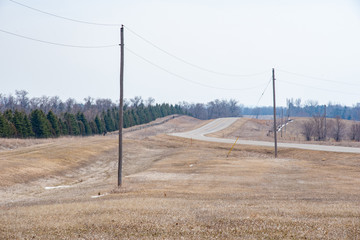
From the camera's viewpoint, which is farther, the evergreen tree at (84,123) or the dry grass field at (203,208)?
the evergreen tree at (84,123)

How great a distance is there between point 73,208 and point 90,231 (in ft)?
12.3

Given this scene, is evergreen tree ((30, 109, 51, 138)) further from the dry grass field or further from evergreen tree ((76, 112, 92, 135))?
the dry grass field

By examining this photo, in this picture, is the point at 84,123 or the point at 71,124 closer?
the point at 71,124

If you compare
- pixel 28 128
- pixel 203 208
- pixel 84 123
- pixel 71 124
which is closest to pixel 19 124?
pixel 28 128

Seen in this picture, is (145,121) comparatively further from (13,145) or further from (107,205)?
(107,205)

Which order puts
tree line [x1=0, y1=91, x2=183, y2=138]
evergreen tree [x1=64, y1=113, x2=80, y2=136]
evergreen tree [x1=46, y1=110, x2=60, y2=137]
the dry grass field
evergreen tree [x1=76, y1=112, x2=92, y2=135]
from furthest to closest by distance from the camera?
1. evergreen tree [x1=76, y1=112, x2=92, y2=135]
2. evergreen tree [x1=64, y1=113, x2=80, y2=136]
3. evergreen tree [x1=46, y1=110, x2=60, y2=137]
4. tree line [x1=0, y1=91, x2=183, y2=138]
5. the dry grass field

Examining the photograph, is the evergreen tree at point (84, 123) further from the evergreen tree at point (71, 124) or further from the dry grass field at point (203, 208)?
the dry grass field at point (203, 208)

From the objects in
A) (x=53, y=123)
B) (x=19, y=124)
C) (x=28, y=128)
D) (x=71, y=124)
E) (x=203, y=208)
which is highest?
(x=53, y=123)

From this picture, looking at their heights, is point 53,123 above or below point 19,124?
above

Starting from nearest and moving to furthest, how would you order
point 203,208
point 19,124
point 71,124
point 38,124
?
point 203,208 < point 19,124 < point 38,124 < point 71,124

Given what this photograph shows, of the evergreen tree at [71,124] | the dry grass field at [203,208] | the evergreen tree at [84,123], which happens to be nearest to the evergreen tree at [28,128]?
the evergreen tree at [71,124]

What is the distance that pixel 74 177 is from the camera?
109 feet

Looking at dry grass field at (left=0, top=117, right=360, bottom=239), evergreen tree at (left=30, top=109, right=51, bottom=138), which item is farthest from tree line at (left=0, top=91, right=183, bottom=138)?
dry grass field at (left=0, top=117, right=360, bottom=239)

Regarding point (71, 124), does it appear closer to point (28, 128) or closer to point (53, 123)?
point (53, 123)
